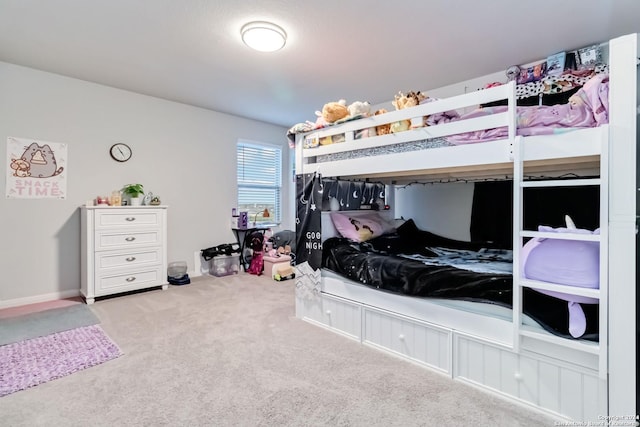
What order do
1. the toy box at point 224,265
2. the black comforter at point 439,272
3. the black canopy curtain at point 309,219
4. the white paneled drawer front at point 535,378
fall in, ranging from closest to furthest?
Answer: the white paneled drawer front at point 535,378 → the black comforter at point 439,272 → the black canopy curtain at point 309,219 → the toy box at point 224,265

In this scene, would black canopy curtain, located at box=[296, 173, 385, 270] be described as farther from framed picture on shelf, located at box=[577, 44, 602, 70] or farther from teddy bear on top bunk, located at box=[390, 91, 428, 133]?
framed picture on shelf, located at box=[577, 44, 602, 70]

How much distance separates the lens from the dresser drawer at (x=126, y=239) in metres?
3.33

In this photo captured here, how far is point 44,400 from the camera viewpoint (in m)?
1.67

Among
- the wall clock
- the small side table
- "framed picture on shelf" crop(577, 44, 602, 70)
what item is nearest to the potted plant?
the wall clock

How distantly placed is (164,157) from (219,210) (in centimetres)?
104

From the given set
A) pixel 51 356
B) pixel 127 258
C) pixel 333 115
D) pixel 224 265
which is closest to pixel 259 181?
pixel 224 265

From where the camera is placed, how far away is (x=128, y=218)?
11.5 feet

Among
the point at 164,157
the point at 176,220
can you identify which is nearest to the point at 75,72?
the point at 164,157

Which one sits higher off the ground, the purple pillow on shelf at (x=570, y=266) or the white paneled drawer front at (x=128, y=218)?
the white paneled drawer front at (x=128, y=218)

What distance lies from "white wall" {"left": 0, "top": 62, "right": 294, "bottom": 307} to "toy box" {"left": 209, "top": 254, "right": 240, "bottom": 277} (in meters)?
0.30

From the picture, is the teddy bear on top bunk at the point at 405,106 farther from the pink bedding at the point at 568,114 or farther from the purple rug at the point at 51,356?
the purple rug at the point at 51,356

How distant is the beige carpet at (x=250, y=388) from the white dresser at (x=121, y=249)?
862 mm

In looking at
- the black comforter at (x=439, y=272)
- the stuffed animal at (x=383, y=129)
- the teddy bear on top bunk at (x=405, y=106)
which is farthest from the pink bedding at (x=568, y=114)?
the black comforter at (x=439, y=272)

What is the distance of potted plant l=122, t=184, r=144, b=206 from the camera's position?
3711mm
